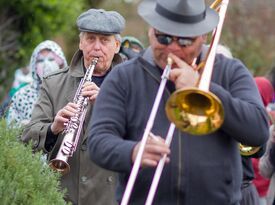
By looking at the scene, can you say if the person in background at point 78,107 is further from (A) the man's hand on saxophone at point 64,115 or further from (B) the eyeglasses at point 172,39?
(B) the eyeglasses at point 172,39

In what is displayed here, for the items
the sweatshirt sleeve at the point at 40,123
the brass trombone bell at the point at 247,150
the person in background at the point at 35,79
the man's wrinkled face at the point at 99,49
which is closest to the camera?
the brass trombone bell at the point at 247,150

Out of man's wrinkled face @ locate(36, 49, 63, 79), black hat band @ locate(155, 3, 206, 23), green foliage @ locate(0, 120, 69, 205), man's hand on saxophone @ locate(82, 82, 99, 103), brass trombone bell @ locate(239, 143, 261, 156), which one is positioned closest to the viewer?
black hat band @ locate(155, 3, 206, 23)

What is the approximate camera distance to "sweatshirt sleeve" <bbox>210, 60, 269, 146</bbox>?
429 centimetres

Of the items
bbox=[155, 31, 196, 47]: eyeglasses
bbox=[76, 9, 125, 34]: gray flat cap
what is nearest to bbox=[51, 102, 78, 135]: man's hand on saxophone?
bbox=[76, 9, 125, 34]: gray flat cap

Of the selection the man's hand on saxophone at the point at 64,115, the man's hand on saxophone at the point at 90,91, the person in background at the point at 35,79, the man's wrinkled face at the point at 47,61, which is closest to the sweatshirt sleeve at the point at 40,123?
the man's hand on saxophone at the point at 64,115

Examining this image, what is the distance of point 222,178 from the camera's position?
4449 mm

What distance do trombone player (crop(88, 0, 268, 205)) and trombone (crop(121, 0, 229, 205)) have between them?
41mm

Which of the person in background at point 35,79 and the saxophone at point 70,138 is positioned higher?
the saxophone at point 70,138

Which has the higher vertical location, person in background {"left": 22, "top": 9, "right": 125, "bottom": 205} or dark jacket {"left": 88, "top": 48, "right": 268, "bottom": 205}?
dark jacket {"left": 88, "top": 48, "right": 268, "bottom": 205}

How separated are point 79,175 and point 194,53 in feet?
6.41

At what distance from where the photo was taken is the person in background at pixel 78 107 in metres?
6.07

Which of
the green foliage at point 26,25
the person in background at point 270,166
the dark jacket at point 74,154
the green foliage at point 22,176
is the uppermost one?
the green foliage at point 22,176

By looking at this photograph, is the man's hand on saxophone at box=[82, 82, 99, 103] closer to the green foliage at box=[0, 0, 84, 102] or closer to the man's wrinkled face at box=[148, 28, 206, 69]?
the man's wrinkled face at box=[148, 28, 206, 69]

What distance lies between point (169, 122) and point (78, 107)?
1577 mm
